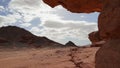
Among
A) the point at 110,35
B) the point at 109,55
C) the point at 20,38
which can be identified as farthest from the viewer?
the point at 20,38

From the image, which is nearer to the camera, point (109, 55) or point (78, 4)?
point (109, 55)

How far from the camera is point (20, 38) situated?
4725cm

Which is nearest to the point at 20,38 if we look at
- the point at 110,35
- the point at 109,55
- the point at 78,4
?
the point at 78,4

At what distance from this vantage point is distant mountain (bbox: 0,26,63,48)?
146 ft

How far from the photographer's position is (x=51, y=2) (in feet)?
34.1

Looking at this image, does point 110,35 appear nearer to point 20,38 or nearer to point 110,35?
point 110,35

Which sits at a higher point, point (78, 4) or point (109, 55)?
point (78, 4)

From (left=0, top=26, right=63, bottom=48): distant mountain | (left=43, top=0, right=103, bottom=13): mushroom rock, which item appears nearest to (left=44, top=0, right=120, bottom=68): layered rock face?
(left=43, top=0, right=103, bottom=13): mushroom rock

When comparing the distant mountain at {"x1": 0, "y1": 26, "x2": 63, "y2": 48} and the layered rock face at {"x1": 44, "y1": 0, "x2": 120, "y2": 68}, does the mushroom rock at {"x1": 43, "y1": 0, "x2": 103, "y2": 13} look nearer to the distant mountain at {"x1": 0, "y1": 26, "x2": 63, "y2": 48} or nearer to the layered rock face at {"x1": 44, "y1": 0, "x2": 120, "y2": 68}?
the layered rock face at {"x1": 44, "y1": 0, "x2": 120, "y2": 68}

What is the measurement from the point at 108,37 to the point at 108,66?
822 mm

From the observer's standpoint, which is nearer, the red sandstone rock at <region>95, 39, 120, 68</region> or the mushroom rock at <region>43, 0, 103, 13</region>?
the red sandstone rock at <region>95, 39, 120, 68</region>

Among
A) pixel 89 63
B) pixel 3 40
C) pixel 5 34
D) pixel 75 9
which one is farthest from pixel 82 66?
pixel 5 34

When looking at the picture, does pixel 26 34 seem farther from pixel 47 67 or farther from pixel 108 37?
pixel 108 37

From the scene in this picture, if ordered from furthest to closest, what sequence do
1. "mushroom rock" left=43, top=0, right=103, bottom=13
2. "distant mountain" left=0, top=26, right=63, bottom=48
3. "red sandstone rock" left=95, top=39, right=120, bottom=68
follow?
"distant mountain" left=0, top=26, right=63, bottom=48 < "mushroom rock" left=43, top=0, right=103, bottom=13 < "red sandstone rock" left=95, top=39, right=120, bottom=68
